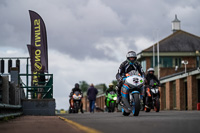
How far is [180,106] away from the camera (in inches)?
1762

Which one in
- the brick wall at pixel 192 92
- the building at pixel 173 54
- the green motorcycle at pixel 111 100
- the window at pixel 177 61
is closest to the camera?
the green motorcycle at pixel 111 100

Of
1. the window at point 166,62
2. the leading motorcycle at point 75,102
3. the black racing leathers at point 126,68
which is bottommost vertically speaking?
the leading motorcycle at point 75,102

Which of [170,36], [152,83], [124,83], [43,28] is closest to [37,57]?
[43,28]

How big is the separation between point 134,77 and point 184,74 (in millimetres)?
29008

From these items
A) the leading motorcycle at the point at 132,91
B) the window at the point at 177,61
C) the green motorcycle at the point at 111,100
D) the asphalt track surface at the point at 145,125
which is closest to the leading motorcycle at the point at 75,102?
the green motorcycle at the point at 111,100

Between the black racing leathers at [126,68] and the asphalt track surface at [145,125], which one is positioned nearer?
the asphalt track surface at [145,125]

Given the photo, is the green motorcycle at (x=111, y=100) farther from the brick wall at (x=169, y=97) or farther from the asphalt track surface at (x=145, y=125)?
the brick wall at (x=169, y=97)

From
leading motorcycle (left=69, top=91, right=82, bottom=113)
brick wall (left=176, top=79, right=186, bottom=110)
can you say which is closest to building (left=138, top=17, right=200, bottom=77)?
brick wall (left=176, top=79, right=186, bottom=110)

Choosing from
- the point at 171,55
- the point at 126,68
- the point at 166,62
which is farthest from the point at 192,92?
the point at 171,55

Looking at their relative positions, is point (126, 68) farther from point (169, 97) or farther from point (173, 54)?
point (173, 54)

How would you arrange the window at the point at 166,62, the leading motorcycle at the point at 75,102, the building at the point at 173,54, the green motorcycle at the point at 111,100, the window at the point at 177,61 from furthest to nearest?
the window at the point at 166,62 < the window at the point at 177,61 < the building at the point at 173,54 < the leading motorcycle at the point at 75,102 < the green motorcycle at the point at 111,100

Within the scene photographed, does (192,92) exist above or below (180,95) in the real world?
above

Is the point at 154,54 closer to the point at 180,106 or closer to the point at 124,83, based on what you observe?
the point at 180,106

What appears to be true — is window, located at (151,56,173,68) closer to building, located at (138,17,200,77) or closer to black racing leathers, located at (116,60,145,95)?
building, located at (138,17,200,77)
